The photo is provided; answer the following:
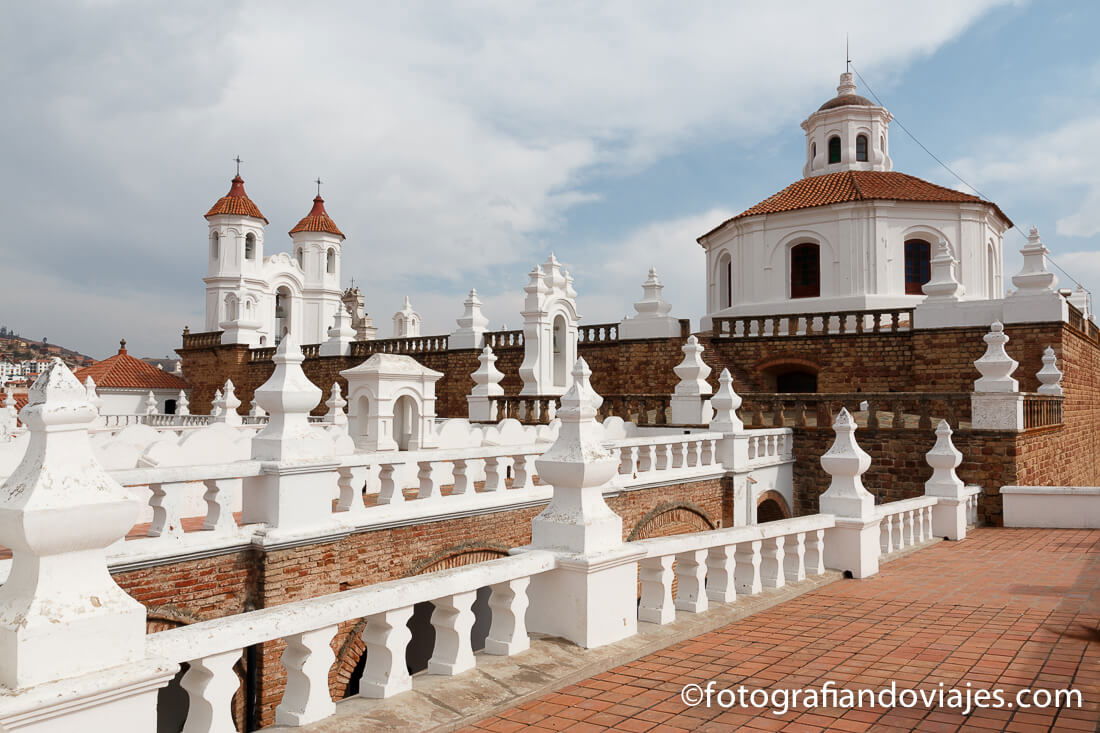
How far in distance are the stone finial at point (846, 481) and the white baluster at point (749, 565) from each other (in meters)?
1.77

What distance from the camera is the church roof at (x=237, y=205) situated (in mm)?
39125

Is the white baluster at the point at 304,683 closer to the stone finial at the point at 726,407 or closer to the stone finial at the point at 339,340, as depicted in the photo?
the stone finial at the point at 726,407

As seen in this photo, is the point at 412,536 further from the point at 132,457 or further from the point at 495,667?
the point at 495,667

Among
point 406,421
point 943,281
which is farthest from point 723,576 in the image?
point 943,281

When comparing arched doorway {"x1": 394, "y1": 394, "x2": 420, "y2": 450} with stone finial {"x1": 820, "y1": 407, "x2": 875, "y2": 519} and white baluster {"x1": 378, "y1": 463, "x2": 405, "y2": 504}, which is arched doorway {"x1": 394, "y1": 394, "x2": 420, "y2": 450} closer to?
white baluster {"x1": 378, "y1": 463, "x2": 405, "y2": 504}

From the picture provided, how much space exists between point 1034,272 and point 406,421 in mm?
14896

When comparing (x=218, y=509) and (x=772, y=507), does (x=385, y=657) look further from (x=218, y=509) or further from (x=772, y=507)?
(x=772, y=507)

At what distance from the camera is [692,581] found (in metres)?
5.67

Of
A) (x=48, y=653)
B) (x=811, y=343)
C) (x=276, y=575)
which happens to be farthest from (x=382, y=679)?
(x=811, y=343)

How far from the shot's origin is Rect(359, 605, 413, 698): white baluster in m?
3.80

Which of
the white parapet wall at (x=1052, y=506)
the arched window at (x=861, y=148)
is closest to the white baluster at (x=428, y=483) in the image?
the white parapet wall at (x=1052, y=506)

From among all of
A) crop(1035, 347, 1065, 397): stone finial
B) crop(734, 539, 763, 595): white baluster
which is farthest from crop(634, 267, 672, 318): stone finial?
crop(734, 539, 763, 595): white baluster

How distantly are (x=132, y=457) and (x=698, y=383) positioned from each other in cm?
1064

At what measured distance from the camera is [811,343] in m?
21.1
